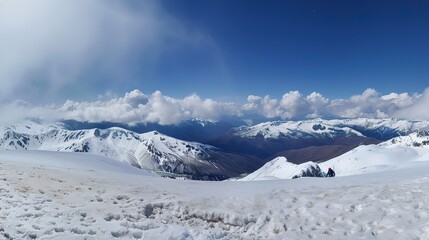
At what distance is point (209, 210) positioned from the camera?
62.0ft

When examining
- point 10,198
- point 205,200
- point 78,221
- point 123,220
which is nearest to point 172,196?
point 205,200

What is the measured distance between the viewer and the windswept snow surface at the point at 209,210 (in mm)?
15492

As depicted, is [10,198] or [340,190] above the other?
[340,190]

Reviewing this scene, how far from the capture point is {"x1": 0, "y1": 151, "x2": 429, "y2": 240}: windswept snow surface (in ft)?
50.8

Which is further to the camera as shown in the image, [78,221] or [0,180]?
[0,180]

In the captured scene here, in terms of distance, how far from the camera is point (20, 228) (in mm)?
14352

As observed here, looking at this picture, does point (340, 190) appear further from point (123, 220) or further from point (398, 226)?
point (123, 220)

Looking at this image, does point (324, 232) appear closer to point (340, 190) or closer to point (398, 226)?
point (398, 226)

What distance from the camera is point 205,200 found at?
807 inches

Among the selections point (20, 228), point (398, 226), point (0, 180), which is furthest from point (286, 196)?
point (0, 180)

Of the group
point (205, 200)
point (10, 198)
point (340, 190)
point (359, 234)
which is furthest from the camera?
point (340, 190)

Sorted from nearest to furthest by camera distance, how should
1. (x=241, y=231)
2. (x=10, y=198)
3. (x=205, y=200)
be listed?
(x=241, y=231), (x=10, y=198), (x=205, y=200)

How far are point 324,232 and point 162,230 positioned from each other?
7438 millimetres

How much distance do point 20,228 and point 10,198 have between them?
16.1 ft
